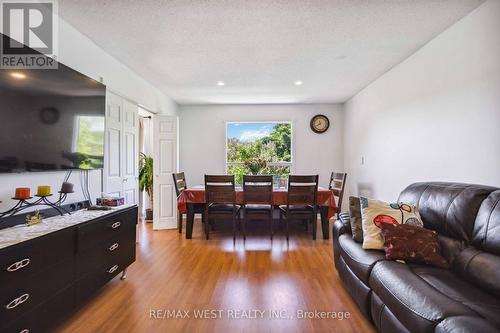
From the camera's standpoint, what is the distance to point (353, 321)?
1852 mm

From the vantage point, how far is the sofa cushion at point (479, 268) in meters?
1.40

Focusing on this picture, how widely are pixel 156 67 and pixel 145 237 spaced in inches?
101

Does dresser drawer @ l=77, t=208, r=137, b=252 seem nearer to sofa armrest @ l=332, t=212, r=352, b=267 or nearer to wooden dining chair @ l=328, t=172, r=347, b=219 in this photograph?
sofa armrest @ l=332, t=212, r=352, b=267

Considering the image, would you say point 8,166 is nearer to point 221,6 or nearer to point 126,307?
point 126,307

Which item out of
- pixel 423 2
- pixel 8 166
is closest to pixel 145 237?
pixel 8 166

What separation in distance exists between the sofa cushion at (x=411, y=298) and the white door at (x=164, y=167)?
3.63 metres

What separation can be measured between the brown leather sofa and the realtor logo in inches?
110

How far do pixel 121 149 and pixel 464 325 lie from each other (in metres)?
3.57

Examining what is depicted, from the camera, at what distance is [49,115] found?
6.53ft

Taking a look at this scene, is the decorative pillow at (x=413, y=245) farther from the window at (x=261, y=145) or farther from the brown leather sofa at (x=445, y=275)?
the window at (x=261, y=145)

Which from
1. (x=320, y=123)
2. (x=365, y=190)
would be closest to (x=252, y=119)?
(x=320, y=123)

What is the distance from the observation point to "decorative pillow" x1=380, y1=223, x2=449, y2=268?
5.70 feet

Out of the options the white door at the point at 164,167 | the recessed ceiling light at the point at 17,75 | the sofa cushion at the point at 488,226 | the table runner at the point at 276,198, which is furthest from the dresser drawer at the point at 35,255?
the white door at the point at 164,167

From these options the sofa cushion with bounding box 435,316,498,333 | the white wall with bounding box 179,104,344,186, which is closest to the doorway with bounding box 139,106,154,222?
the white wall with bounding box 179,104,344,186
